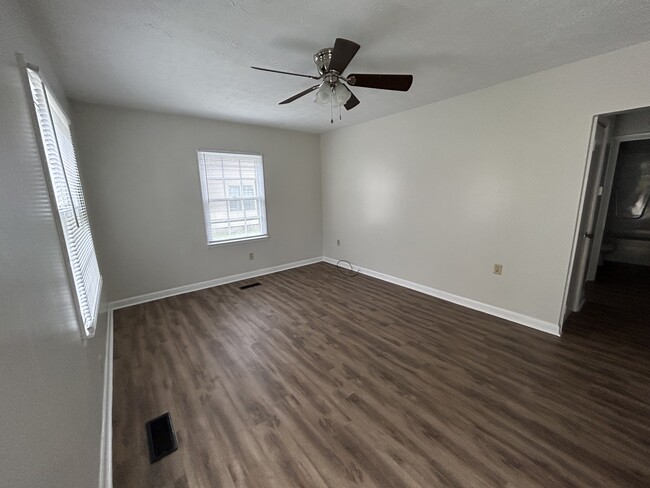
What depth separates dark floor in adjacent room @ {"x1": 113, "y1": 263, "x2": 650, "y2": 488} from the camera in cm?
138

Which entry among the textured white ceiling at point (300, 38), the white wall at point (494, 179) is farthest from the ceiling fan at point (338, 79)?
the white wall at point (494, 179)

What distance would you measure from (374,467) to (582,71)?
3.34 meters

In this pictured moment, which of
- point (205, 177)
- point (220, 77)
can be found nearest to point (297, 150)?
point (205, 177)

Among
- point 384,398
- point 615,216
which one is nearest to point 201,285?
point 384,398

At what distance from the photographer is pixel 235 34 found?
170cm

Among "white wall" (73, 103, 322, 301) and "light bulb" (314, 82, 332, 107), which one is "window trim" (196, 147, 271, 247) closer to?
"white wall" (73, 103, 322, 301)

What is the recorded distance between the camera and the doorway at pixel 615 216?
257cm

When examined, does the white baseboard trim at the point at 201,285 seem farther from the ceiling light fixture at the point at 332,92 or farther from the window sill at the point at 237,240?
the ceiling light fixture at the point at 332,92

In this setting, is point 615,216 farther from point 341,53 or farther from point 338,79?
point 341,53

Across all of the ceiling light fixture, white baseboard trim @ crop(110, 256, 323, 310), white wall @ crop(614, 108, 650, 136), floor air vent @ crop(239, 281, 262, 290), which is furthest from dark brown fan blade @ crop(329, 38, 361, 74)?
white wall @ crop(614, 108, 650, 136)

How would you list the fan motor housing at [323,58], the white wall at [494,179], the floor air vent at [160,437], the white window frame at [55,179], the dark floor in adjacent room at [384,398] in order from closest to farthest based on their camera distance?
the white window frame at [55,179], the dark floor in adjacent room at [384,398], the floor air vent at [160,437], the fan motor housing at [323,58], the white wall at [494,179]

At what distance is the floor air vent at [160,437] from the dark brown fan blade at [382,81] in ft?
8.50

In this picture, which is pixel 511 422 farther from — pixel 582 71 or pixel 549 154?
pixel 582 71

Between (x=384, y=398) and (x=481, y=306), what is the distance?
75.2 inches
